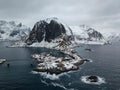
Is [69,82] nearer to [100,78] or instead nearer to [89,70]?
[100,78]

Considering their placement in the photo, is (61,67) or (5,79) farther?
(61,67)

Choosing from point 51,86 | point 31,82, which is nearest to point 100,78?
point 51,86

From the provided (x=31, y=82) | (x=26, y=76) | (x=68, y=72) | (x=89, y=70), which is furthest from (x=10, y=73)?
(x=89, y=70)

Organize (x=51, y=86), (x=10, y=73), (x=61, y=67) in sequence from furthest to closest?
1. (x=61, y=67)
2. (x=10, y=73)
3. (x=51, y=86)

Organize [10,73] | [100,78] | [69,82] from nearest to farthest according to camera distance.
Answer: [69,82], [100,78], [10,73]

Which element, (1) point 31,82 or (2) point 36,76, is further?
(2) point 36,76

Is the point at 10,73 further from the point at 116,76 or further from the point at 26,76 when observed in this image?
the point at 116,76

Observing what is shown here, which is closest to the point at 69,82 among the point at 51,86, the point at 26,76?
the point at 51,86

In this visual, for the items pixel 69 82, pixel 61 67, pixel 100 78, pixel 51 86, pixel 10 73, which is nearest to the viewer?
pixel 51 86

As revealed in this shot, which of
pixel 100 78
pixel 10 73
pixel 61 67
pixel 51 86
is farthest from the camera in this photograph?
pixel 61 67
